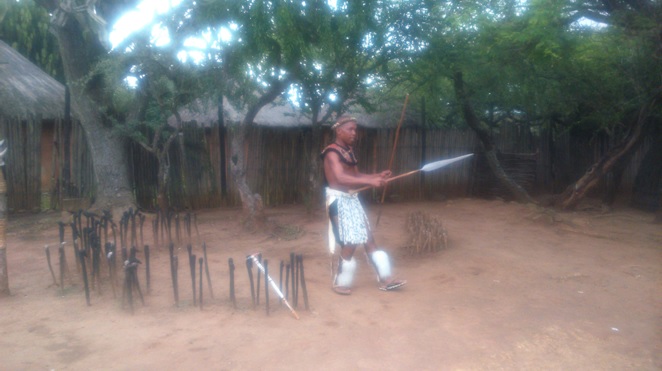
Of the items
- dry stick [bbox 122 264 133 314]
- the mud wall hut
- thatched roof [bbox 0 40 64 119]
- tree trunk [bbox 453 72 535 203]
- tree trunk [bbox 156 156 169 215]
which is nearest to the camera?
dry stick [bbox 122 264 133 314]

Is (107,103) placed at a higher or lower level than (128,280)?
higher

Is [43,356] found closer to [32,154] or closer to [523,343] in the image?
[523,343]

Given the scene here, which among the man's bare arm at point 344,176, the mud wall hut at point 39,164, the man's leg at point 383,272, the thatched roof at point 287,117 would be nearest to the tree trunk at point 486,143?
the thatched roof at point 287,117

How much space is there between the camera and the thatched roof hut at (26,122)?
31.4ft

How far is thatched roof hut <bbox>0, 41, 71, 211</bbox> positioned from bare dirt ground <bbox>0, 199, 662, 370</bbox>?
→ 2.68 metres

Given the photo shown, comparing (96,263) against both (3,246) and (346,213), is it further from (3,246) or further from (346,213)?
(346,213)

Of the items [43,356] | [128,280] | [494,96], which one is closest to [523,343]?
[128,280]

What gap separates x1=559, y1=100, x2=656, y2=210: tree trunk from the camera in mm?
9617

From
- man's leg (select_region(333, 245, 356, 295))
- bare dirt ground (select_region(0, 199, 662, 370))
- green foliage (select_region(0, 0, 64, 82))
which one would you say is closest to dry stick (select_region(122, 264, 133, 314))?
bare dirt ground (select_region(0, 199, 662, 370))

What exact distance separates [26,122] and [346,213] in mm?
7016

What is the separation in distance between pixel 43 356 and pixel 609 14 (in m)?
9.89

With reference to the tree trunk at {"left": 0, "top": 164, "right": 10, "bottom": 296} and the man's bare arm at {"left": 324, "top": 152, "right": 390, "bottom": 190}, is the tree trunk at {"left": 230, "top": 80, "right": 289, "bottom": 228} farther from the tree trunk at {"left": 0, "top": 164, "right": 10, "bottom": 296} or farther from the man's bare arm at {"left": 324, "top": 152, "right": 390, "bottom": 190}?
the tree trunk at {"left": 0, "top": 164, "right": 10, "bottom": 296}

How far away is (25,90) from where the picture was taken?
12289 millimetres

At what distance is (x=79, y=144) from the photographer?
10070 millimetres
